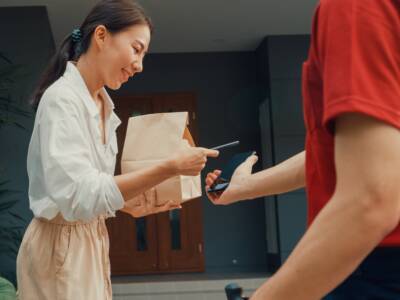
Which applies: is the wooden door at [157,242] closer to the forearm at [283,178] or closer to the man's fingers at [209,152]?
the man's fingers at [209,152]

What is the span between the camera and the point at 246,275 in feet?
22.7

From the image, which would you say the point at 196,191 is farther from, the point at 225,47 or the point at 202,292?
the point at 225,47

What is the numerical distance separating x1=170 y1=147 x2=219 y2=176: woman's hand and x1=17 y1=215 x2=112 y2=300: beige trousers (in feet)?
0.83

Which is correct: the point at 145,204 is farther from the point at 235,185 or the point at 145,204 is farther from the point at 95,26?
the point at 235,185

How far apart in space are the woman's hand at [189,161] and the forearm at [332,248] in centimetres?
106

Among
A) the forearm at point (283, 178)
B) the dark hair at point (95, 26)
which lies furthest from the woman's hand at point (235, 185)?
the dark hair at point (95, 26)

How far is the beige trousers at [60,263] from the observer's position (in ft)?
5.00

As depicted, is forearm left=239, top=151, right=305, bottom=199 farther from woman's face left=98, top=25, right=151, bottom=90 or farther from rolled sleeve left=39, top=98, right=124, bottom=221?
woman's face left=98, top=25, right=151, bottom=90

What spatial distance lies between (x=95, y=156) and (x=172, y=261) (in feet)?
20.1

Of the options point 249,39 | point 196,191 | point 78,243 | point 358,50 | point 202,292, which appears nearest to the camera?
point 358,50

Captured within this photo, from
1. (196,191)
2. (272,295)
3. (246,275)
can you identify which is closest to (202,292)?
(246,275)

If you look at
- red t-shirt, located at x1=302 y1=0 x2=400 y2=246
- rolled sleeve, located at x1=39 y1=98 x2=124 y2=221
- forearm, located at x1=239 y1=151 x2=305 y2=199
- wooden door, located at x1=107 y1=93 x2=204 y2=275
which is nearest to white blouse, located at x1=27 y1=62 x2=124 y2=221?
rolled sleeve, located at x1=39 y1=98 x2=124 y2=221

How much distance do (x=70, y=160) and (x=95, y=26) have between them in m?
0.49

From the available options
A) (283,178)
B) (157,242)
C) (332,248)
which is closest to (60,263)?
(283,178)
